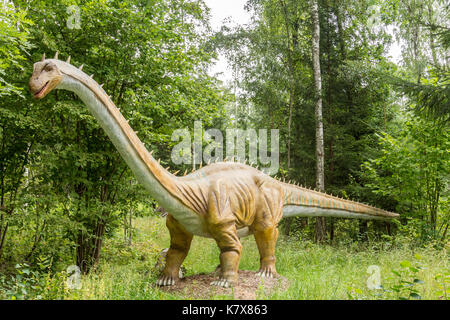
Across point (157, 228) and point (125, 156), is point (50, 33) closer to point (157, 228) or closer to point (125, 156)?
point (125, 156)

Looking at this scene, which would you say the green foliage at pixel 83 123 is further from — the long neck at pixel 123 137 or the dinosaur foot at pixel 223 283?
the dinosaur foot at pixel 223 283

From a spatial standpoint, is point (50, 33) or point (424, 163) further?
point (424, 163)

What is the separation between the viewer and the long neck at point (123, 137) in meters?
3.07

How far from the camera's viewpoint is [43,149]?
17.3ft

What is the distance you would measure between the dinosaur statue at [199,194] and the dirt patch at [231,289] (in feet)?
0.42

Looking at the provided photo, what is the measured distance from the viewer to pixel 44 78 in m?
2.81

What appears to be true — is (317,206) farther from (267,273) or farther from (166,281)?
(166,281)

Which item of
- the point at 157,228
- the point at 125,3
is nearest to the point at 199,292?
the point at 125,3

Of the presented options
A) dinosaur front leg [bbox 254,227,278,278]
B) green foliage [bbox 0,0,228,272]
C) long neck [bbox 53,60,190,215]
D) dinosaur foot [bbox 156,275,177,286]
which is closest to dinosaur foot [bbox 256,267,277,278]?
dinosaur front leg [bbox 254,227,278,278]
